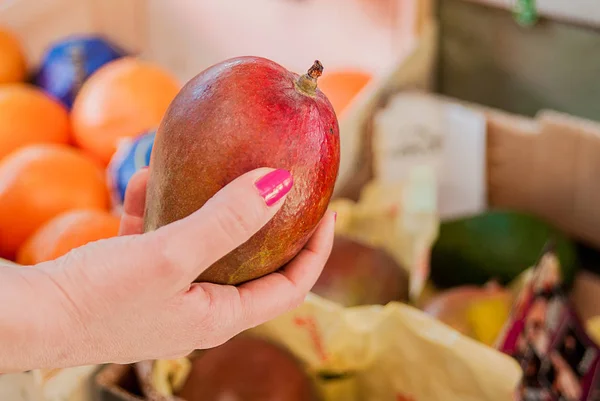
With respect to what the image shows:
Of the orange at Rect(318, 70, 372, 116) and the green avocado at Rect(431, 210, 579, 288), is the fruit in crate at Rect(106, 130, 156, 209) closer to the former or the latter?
the orange at Rect(318, 70, 372, 116)

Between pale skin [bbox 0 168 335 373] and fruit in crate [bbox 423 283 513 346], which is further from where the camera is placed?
fruit in crate [bbox 423 283 513 346]

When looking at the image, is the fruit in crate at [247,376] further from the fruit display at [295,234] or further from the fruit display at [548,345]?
the fruit display at [548,345]

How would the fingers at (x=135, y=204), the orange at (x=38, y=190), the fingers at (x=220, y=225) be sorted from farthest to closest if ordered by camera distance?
the orange at (x=38, y=190) < the fingers at (x=135, y=204) < the fingers at (x=220, y=225)

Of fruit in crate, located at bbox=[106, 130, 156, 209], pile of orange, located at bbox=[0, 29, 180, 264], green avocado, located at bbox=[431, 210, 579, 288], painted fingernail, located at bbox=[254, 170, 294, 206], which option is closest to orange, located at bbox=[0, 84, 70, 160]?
pile of orange, located at bbox=[0, 29, 180, 264]

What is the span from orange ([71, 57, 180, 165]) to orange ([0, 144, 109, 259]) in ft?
0.31

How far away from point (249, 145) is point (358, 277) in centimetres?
48

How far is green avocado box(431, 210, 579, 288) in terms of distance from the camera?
102 cm

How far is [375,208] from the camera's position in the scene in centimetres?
105

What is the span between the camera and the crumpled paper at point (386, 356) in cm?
72

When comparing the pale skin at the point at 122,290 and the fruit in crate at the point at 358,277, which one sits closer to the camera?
the pale skin at the point at 122,290

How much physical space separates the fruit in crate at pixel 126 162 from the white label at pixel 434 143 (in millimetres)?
377

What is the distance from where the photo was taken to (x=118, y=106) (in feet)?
3.55

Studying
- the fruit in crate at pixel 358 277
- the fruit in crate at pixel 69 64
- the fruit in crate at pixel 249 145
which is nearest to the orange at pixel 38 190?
the fruit in crate at pixel 69 64

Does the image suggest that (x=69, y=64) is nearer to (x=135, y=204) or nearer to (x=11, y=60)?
(x=11, y=60)
